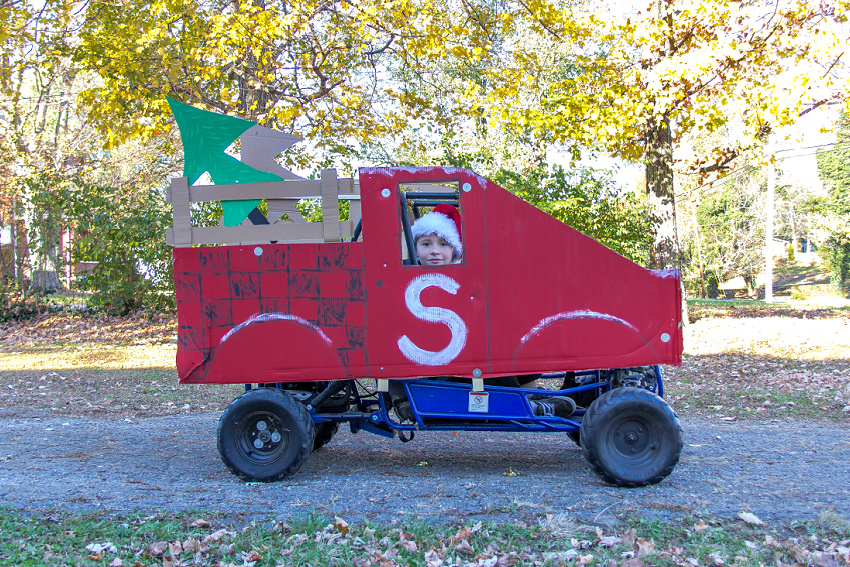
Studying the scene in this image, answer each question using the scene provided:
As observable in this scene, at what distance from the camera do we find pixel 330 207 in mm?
4633

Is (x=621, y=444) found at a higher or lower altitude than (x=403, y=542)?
higher

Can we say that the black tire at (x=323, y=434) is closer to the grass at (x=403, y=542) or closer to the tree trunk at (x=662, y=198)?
the grass at (x=403, y=542)

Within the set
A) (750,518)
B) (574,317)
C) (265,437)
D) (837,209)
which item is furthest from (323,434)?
(837,209)

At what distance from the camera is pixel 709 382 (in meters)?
9.09

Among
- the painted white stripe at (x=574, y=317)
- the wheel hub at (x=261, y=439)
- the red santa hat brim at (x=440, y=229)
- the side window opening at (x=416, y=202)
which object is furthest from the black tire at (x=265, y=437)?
the painted white stripe at (x=574, y=317)

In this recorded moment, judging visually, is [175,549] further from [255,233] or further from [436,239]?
[436,239]

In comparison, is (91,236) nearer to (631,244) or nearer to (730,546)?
(631,244)

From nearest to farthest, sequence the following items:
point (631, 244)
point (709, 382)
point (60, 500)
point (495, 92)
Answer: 1. point (60, 500)
2. point (709, 382)
3. point (495, 92)
4. point (631, 244)

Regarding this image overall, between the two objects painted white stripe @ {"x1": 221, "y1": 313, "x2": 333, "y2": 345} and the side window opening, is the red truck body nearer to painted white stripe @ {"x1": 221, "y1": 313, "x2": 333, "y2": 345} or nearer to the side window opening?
painted white stripe @ {"x1": 221, "y1": 313, "x2": 333, "y2": 345}

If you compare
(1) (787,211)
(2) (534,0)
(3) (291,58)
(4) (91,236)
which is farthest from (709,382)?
(1) (787,211)

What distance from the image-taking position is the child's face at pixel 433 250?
5035 mm

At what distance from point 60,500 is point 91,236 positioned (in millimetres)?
11488

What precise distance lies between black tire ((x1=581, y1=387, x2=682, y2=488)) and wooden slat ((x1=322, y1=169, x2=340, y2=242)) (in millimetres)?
2127

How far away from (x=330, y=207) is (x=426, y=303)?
0.92 m
